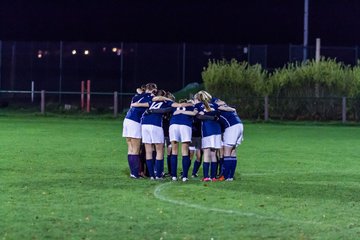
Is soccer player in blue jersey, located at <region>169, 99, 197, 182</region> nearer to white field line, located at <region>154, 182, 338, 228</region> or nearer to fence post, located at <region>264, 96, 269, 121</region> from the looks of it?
white field line, located at <region>154, 182, 338, 228</region>

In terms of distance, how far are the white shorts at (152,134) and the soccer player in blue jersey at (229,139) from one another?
3.98 ft

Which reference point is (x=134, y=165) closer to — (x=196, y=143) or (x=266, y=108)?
(x=196, y=143)

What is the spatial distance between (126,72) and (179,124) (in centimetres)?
3376

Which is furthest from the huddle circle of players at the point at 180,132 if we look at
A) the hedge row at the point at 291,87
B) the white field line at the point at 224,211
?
the hedge row at the point at 291,87

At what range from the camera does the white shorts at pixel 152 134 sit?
46.0ft

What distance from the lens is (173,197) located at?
11.9 metres

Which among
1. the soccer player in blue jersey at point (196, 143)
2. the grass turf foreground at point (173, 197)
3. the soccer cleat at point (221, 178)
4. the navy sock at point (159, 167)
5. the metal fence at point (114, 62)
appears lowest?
the grass turf foreground at point (173, 197)

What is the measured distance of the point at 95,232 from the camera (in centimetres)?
905

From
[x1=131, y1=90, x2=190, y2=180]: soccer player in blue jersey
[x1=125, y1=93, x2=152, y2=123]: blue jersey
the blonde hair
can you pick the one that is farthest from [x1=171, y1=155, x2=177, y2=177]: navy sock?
the blonde hair

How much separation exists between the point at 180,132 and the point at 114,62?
113ft

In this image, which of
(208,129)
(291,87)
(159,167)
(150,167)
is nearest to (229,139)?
(208,129)

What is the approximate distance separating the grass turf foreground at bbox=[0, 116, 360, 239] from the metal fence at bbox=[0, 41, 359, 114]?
81.0ft

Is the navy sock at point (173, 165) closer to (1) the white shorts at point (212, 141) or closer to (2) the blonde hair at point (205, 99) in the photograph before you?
(1) the white shorts at point (212, 141)

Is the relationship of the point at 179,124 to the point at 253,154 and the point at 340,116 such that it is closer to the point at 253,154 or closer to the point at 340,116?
the point at 253,154
